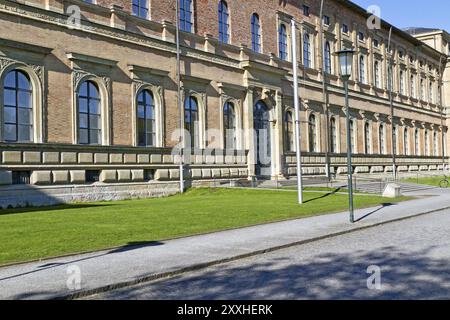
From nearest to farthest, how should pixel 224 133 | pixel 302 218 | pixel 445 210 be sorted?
pixel 302 218 < pixel 445 210 < pixel 224 133

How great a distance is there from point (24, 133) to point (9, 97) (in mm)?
1528

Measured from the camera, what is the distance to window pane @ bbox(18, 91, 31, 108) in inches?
864

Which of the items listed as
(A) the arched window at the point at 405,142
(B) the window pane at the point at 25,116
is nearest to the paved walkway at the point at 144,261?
(B) the window pane at the point at 25,116

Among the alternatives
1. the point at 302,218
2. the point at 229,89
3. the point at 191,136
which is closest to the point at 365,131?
the point at 229,89

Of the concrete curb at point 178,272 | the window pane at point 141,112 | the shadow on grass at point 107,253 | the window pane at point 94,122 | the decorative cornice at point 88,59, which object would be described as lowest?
the concrete curb at point 178,272

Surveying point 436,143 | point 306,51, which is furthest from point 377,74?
point 436,143

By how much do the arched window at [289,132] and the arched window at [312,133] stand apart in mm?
2835

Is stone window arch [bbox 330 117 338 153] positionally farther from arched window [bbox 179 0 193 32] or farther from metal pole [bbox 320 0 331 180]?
arched window [bbox 179 0 193 32]

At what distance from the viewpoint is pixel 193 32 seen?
30.9m

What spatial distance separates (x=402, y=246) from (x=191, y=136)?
816 inches

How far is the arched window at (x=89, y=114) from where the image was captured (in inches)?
955

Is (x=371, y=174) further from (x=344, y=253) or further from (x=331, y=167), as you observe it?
(x=344, y=253)

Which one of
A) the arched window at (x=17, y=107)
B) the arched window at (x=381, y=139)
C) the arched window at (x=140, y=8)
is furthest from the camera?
the arched window at (x=381, y=139)

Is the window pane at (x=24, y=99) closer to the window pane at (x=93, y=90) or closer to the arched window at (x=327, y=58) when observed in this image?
the window pane at (x=93, y=90)
